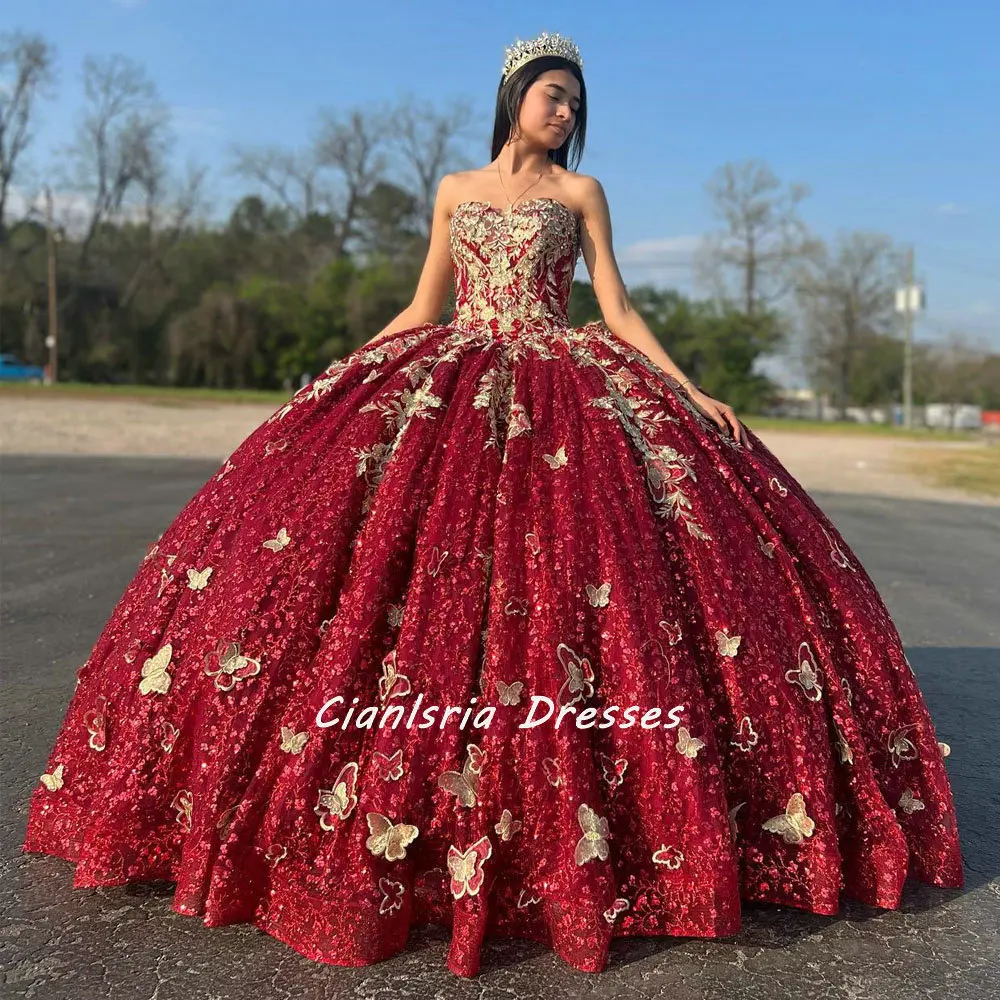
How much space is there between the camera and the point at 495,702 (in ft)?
5.78

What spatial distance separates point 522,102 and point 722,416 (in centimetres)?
122

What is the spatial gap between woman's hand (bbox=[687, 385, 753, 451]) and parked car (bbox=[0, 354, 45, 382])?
3604 cm

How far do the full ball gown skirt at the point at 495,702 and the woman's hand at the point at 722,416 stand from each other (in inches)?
5.3

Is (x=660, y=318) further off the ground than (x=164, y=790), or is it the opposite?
(x=660, y=318)

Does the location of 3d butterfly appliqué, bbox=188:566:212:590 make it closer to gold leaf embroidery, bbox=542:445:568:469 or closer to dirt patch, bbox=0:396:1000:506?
gold leaf embroidery, bbox=542:445:568:469

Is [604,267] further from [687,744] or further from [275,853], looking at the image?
[275,853]

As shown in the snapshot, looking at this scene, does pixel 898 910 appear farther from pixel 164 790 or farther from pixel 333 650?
pixel 164 790

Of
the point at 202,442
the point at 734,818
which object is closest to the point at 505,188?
the point at 734,818

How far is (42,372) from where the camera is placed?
3584 centimetres

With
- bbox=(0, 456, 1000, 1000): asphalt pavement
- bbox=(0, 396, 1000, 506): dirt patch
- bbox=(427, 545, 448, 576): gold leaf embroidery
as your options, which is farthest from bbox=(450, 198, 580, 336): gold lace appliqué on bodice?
bbox=(0, 396, 1000, 506): dirt patch

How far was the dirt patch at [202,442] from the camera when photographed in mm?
14102

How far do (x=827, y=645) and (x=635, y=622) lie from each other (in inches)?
18.8

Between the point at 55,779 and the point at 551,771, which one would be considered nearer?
the point at 551,771

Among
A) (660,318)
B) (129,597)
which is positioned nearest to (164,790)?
(129,597)
